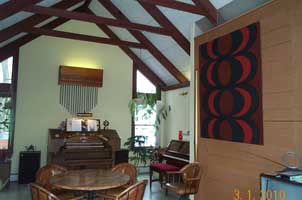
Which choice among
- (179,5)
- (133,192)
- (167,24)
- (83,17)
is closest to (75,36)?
(83,17)

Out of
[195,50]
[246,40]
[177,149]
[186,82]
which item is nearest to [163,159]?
[177,149]

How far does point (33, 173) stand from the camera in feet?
21.8

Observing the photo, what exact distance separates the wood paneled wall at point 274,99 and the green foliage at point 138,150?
3.76 m

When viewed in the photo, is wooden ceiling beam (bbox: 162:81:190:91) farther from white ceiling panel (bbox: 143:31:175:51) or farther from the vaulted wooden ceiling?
white ceiling panel (bbox: 143:31:175:51)

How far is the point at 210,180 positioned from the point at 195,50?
2439mm

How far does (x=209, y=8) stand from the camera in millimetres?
4863

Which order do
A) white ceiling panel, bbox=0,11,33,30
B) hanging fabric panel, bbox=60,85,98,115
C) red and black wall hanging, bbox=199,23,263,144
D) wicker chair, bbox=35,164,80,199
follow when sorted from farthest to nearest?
hanging fabric panel, bbox=60,85,98,115 < white ceiling panel, bbox=0,11,33,30 < wicker chair, bbox=35,164,80,199 < red and black wall hanging, bbox=199,23,263,144

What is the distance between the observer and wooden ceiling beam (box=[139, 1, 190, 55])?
5.86 metres

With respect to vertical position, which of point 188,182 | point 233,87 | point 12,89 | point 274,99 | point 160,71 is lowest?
point 188,182

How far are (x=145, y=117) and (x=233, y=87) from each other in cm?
474

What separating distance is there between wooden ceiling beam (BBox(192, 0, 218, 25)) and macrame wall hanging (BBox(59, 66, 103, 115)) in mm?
3826

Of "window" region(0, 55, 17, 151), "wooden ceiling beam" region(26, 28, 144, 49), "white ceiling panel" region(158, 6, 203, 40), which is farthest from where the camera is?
"window" region(0, 55, 17, 151)

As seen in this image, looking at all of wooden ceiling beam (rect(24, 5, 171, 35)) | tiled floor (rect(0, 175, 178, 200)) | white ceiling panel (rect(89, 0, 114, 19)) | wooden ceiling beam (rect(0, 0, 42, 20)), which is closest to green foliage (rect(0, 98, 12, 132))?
tiled floor (rect(0, 175, 178, 200))

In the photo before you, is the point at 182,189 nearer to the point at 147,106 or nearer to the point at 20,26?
the point at 147,106
